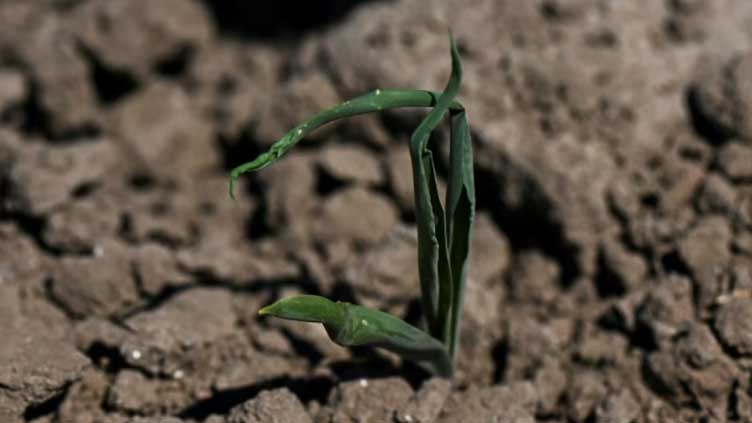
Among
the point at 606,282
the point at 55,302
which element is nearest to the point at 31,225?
the point at 55,302

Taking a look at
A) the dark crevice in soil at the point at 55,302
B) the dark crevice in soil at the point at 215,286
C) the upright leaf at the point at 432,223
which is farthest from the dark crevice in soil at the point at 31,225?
the upright leaf at the point at 432,223

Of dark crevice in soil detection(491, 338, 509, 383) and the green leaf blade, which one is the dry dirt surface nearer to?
dark crevice in soil detection(491, 338, 509, 383)

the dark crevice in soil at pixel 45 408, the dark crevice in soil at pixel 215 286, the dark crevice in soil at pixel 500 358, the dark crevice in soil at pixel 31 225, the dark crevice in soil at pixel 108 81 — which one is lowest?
the dark crevice in soil at pixel 45 408

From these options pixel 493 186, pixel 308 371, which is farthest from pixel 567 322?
pixel 308 371

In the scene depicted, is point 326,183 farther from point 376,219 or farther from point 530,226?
point 530,226

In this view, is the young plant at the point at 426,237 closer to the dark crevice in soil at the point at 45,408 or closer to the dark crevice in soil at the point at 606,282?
the dark crevice in soil at the point at 606,282
